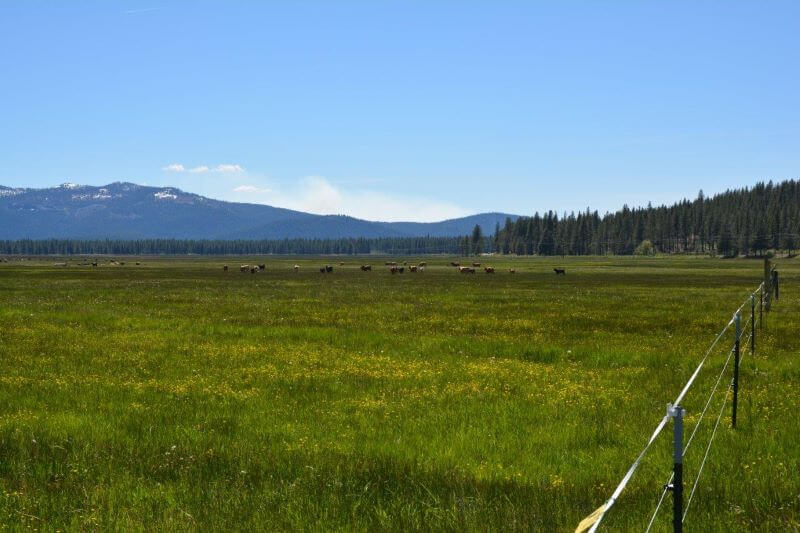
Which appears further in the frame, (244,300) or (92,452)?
(244,300)

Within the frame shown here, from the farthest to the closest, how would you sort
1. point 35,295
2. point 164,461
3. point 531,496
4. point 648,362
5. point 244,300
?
point 35,295 → point 244,300 → point 648,362 → point 164,461 → point 531,496

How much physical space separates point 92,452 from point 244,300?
3603 centimetres

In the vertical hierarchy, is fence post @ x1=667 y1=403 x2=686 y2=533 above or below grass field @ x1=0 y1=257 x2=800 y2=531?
above

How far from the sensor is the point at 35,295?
163 ft

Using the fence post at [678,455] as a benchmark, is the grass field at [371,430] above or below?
below

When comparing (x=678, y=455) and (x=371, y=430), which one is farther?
(x=371, y=430)

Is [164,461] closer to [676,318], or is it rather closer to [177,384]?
[177,384]

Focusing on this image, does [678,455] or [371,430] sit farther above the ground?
[678,455]

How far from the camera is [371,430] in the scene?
1216cm

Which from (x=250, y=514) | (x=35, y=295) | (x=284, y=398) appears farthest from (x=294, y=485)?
(x=35, y=295)

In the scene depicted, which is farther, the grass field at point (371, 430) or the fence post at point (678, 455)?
the grass field at point (371, 430)

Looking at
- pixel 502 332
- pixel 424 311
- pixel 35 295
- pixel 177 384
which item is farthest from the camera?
pixel 35 295

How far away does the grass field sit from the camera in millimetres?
8188

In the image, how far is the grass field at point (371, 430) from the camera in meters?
8.19
